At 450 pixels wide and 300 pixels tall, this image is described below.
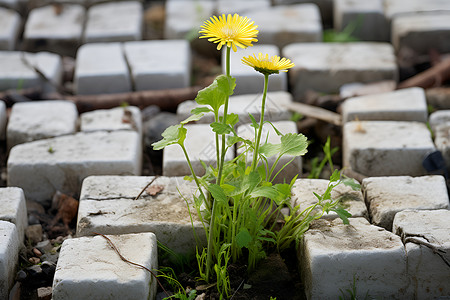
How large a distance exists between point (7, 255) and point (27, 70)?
1828 millimetres

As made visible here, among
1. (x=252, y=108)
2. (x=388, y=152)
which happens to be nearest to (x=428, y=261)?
(x=388, y=152)

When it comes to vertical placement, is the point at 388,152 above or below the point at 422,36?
below

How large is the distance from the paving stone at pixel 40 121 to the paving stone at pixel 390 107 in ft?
→ 4.67

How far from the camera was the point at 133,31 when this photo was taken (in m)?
4.16

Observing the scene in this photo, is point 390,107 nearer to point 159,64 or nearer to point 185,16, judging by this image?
point 159,64

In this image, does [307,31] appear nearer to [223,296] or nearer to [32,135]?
[32,135]

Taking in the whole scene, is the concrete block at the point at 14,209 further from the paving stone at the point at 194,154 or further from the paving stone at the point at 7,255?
the paving stone at the point at 194,154

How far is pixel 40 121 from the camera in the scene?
3141 mm

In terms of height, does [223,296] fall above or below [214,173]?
below

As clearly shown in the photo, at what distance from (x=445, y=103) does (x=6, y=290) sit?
2434 mm

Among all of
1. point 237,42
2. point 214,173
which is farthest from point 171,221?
point 237,42

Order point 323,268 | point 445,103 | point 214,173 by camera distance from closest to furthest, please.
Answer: point 323,268 < point 214,173 < point 445,103

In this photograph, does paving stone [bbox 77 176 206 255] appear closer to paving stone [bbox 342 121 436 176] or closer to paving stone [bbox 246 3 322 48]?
paving stone [bbox 342 121 436 176]

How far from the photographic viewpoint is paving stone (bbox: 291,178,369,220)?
2.35m
